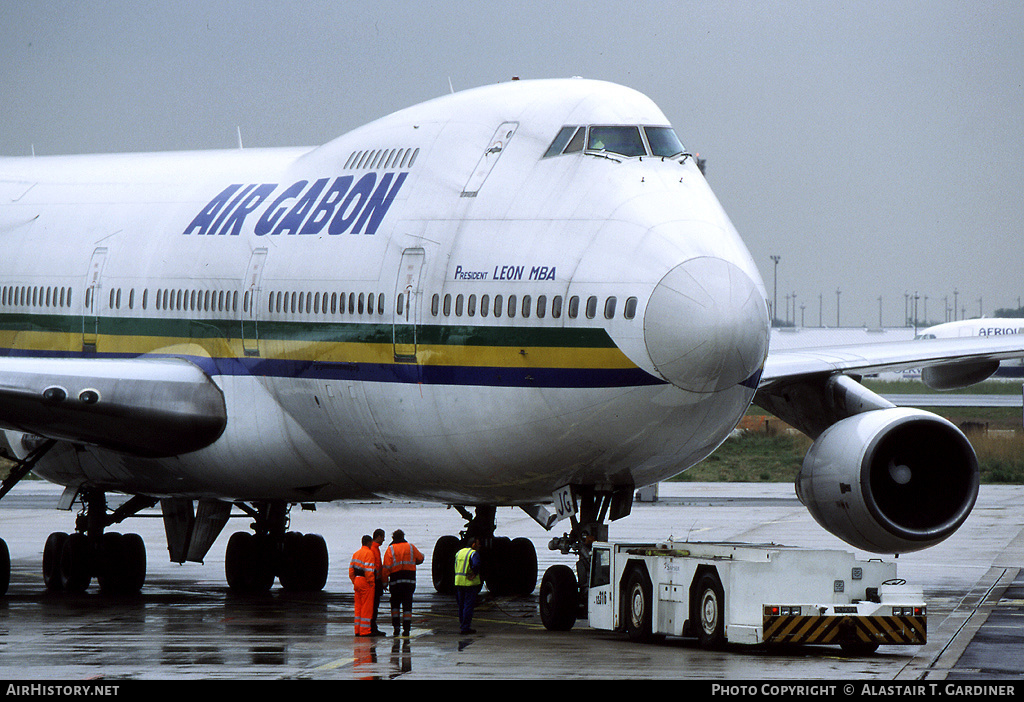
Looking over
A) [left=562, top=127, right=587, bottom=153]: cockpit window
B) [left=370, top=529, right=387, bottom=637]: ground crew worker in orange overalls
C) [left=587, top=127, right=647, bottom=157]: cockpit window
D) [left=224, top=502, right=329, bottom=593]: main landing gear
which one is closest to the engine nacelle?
[left=587, top=127, right=647, bottom=157]: cockpit window

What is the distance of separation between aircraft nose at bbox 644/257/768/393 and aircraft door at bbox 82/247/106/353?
1074 cm

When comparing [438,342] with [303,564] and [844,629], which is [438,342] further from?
[303,564]

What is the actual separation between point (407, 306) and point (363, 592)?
11.6 ft

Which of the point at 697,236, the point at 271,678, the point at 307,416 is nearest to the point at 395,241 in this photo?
the point at 307,416

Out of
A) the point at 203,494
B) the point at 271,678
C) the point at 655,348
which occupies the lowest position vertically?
the point at 271,678

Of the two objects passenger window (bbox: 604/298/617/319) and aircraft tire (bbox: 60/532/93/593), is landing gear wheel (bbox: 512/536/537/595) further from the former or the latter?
passenger window (bbox: 604/298/617/319)

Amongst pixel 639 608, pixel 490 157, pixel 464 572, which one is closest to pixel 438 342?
pixel 490 157

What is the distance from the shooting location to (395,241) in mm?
20500

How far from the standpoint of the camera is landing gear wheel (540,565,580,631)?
19.9 meters

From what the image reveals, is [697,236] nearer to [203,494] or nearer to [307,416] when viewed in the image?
[307,416]

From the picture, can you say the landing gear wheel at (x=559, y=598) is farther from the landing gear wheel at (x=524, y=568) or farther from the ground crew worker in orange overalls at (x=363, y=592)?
the landing gear wheel at (x=524, y=568)

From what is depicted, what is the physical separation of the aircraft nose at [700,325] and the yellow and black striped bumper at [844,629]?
2.70m

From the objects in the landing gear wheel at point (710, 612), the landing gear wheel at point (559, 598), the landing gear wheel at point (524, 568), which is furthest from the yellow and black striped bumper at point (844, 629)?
the landing gear wheel at point (524, 568)
